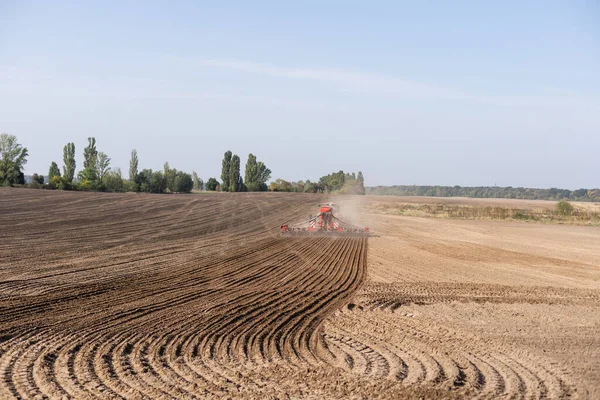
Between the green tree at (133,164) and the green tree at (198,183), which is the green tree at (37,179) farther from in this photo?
the green tree at (198,183)

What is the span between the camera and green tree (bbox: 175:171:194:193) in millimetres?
94050

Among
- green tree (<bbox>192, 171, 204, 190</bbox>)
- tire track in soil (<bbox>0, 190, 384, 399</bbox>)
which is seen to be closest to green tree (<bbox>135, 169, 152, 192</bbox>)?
green tree (<bbox>192, 171, 204, 190</bbox>)

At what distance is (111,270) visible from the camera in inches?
618

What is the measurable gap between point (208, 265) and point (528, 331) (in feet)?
32.4

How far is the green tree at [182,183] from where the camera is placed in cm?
9405

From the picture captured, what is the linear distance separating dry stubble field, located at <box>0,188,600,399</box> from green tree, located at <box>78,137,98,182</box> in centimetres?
6143

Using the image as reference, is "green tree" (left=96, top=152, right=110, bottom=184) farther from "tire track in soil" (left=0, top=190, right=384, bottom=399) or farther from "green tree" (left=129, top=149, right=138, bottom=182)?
"tire track in soil" (left=0, top=190, right=384, bottom=399)

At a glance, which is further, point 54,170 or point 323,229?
point 54,170

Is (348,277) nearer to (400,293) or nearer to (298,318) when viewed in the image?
(400,293)

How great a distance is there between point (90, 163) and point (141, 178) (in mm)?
9219

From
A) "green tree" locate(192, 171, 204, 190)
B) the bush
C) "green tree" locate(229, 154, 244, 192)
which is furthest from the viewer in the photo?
"green tree" locate(192, 171, 204, 190)

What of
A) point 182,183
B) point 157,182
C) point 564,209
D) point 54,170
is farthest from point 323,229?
point 54,170

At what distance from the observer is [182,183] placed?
3725 inches

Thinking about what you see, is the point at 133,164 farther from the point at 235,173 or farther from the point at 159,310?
the point at 159,310
